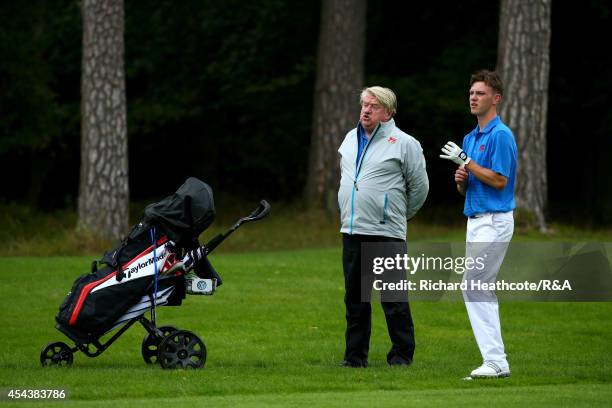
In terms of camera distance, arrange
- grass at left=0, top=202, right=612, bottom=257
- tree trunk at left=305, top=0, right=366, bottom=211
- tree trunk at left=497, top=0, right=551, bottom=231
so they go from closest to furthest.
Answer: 1. grass at left=0, top=202, right=612, bottom=257
2. tree trunk at left=497, top=0, right=551, bottom=231
3. tree trunk at left=305, top=0, right=366, bottom=211

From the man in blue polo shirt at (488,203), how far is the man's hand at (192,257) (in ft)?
6.75

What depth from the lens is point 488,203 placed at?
845 cm

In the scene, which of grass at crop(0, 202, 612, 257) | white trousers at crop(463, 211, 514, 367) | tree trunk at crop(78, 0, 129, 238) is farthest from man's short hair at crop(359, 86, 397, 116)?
tree trunk at crop(78, 0, 129, 238)

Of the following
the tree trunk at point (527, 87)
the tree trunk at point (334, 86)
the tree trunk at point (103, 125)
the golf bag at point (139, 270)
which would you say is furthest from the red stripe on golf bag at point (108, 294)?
the tree trunk at point (334, 86)

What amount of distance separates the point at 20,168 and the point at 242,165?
239 inches

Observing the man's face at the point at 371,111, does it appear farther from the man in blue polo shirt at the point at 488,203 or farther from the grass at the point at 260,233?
the grass at the point at 260,233

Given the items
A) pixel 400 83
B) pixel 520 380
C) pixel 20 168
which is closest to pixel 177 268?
pixel 520 380

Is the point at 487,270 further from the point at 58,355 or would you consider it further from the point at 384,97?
the point at 58,355

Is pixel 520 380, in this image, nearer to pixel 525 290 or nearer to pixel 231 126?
pixel 525 290

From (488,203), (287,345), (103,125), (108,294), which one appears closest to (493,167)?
(488,203)

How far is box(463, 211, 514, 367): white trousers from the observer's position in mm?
8430

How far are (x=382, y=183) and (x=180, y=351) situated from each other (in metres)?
1.99

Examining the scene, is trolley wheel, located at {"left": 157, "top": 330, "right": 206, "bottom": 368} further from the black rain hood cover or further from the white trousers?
the white trousers

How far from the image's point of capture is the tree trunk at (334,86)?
2370 cm
